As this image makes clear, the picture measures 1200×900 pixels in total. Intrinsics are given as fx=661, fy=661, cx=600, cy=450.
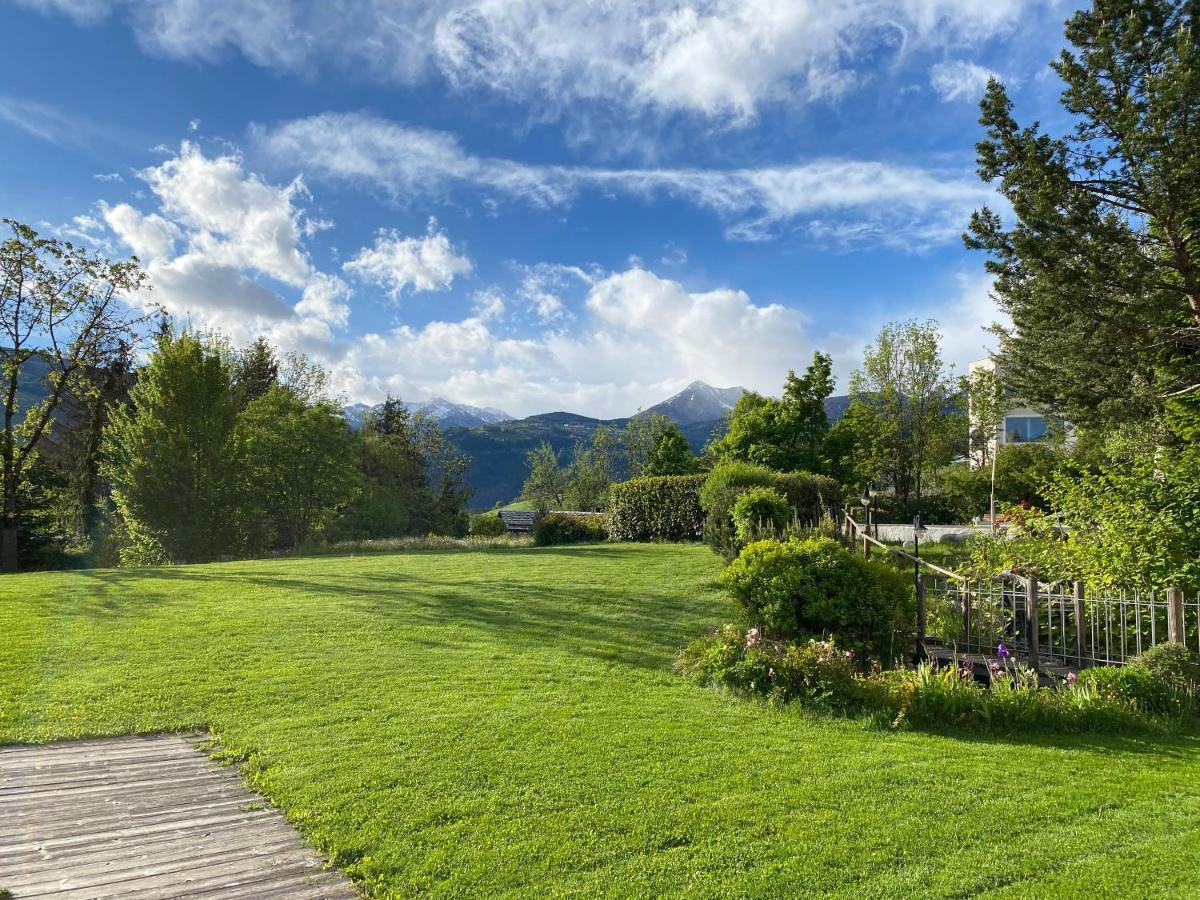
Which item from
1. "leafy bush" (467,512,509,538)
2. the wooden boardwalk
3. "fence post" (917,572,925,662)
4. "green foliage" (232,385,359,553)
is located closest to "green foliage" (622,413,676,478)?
"leafy bush" (467,512,509,538)

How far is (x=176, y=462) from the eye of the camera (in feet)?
70.2

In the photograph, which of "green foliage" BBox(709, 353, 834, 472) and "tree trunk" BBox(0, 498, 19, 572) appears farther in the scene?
"green foliage" BBox(709, 353, 834, 472)

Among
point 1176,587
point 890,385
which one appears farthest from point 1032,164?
point 890,385

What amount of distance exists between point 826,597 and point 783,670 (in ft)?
5.64

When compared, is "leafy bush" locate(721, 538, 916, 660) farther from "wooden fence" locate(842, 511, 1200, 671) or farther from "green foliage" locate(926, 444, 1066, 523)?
"green foliage" locate(926, 444, 1066, 523)

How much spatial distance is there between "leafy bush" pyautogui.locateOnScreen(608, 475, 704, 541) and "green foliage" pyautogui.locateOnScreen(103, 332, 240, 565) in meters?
13.3

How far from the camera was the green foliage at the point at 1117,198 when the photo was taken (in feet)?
32.7

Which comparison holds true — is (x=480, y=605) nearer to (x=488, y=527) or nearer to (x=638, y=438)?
(x=488, y=527)

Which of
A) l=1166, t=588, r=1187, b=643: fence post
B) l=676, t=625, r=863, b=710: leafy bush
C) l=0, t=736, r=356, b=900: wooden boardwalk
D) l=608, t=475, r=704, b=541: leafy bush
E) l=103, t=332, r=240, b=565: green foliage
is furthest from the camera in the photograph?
l=103, t=332, r=240, b=565: green foliage

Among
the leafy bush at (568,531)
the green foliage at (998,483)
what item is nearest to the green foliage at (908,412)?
the green foliage at (998,483)

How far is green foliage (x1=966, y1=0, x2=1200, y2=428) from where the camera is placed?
9953 mm

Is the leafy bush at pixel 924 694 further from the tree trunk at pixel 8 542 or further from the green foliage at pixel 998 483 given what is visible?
the tree trunk at pixel 8 542

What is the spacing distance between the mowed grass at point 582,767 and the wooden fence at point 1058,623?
88.9 inches

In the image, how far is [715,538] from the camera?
1464 centimetres
